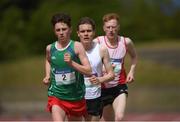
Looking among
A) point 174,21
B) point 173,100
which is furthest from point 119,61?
point 174,21

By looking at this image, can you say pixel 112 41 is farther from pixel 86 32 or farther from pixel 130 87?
pixel 130 87

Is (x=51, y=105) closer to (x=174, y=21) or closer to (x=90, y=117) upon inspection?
(x=90, y=117)

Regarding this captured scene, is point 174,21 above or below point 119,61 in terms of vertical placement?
below

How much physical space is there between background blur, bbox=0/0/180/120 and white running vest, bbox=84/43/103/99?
32.3ft

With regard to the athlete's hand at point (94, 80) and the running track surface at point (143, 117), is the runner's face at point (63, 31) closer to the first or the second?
the athlete's hand at point (94, 80)

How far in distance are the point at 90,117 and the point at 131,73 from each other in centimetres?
133

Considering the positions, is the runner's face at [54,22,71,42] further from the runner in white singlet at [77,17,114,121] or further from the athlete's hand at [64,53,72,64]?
the runner in white singlet at [77,17,114,121]

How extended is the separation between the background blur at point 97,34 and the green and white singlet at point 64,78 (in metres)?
10.4

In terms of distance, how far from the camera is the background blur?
75.6 ft

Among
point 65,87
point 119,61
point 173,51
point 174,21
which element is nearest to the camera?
point 65,87

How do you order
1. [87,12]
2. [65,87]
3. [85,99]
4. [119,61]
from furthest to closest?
[87,12] < [119,61] < [85,99] < [65,87]

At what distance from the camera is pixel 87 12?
34.0m

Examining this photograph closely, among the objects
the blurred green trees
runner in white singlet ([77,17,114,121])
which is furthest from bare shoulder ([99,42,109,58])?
the blurred green trees

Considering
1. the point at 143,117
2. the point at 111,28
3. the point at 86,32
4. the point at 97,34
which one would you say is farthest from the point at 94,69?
the point at 97,34
